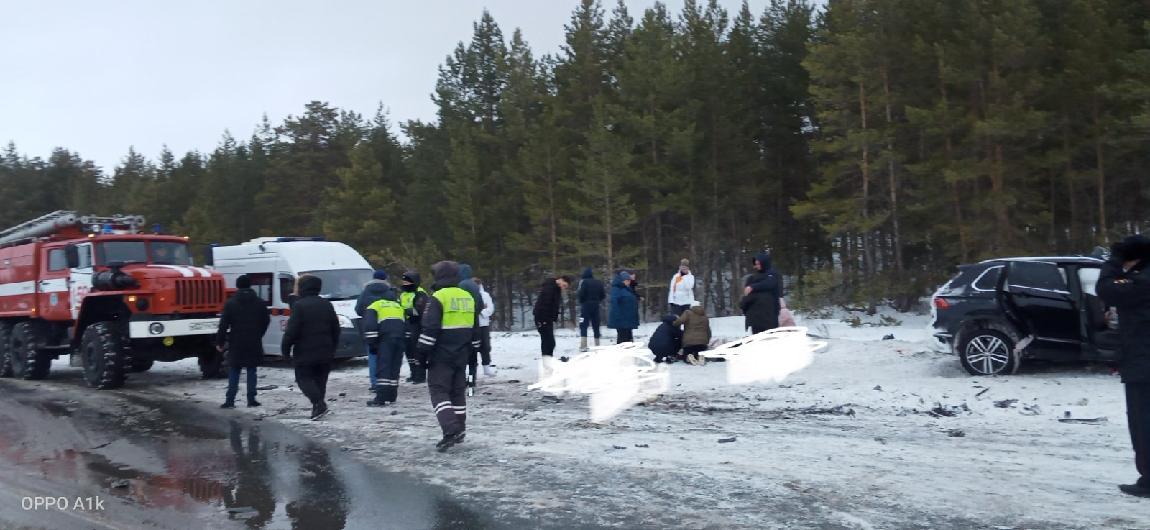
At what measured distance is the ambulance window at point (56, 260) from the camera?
16016 millimetres

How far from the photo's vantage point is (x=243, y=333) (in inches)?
466

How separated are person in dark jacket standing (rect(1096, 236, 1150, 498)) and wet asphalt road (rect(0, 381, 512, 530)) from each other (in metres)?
4.59

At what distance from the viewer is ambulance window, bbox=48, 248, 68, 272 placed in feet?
52.5

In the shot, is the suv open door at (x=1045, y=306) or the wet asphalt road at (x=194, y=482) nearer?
the wet asphalt road at (x=194, y=482)

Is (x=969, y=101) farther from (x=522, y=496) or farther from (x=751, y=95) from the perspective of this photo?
(x=522, y=496)

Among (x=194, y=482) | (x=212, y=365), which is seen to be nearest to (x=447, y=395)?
(x=194, y=482)

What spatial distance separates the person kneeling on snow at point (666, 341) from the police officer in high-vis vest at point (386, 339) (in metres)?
4.63

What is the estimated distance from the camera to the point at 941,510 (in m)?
5.88

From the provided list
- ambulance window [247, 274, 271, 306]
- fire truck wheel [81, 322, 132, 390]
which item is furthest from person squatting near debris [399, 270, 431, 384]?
ambulance window [247, 274, 271, 306]

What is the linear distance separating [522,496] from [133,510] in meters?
2.97

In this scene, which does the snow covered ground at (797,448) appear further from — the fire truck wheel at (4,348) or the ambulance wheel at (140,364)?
the fire truck wheel at (4,348)

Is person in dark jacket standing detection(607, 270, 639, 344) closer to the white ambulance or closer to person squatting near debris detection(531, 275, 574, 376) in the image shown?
person squatting near debris detection(531, 275, 574, 376)

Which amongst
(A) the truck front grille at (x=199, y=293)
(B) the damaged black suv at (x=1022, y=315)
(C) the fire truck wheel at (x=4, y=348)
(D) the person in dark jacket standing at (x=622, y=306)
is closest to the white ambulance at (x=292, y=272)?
(A) the truck front grille at (x=199, y=293)

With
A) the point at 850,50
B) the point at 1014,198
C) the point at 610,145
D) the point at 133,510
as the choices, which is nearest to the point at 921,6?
the point at 850,50
